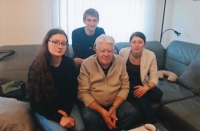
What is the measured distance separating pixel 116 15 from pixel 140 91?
147cm

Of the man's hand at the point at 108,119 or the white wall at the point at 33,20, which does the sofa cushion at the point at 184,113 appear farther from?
the white wall at the point at 33,20

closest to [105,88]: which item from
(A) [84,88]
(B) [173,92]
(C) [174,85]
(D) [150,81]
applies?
(A) [84,88]

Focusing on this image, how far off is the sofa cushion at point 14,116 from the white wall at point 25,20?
123cm

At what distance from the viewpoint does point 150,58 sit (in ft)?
6.72

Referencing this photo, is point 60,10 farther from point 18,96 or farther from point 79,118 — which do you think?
point 79,118

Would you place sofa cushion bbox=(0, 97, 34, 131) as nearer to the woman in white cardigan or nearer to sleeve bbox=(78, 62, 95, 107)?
sleeve bbox=(78, 62, 95, 107)

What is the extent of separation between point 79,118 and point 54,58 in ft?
A: 1.81

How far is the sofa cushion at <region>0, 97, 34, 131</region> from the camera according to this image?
52.6 inches

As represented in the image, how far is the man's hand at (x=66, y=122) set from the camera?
141 centimetres

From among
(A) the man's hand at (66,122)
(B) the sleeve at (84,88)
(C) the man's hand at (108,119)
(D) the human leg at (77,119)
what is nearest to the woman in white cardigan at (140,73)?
(C) the man's hand at (108,119)

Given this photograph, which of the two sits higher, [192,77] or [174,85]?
[192,77]

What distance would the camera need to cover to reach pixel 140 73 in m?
2.03

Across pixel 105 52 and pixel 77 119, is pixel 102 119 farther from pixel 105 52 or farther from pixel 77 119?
pixel 105 52

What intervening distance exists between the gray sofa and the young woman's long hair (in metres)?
0.20
